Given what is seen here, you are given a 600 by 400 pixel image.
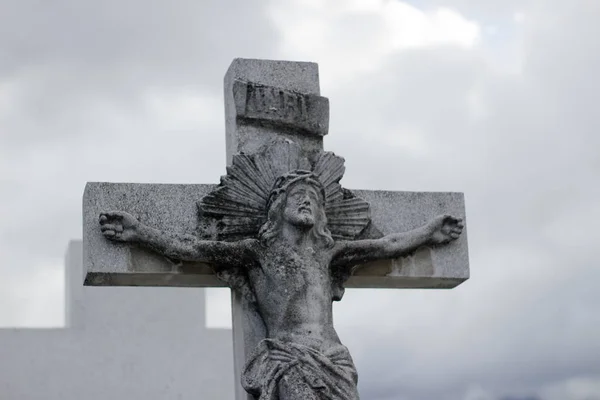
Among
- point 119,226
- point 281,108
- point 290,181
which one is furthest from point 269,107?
point 119,226

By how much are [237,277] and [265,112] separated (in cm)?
91

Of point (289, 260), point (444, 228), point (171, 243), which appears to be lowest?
point (289, 260)

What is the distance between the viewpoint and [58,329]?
14.1m

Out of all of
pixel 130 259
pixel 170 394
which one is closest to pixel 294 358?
pixel 130 259

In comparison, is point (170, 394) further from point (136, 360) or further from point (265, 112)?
point (265, 112)

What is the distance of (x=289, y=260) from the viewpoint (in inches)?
294

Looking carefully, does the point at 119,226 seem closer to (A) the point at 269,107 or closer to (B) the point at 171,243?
(B) the point at 171,243

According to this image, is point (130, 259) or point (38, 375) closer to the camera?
point (130, 259)

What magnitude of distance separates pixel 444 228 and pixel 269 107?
1.12 m

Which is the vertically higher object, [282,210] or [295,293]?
[282,210]

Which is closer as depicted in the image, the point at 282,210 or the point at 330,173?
the point at 282,210

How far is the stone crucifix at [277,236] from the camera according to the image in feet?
24.1

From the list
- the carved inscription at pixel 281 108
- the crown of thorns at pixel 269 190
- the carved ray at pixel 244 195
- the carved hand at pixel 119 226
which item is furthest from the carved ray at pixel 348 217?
the carved hand at pixel 119 226

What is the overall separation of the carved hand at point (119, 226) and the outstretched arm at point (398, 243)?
1.00 metres
